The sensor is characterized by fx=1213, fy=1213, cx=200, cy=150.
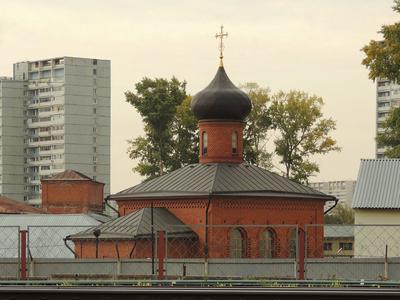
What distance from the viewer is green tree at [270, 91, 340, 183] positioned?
218 feet

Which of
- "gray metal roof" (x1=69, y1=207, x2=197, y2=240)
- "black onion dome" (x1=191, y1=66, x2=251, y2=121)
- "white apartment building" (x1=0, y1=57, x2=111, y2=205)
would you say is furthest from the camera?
"white apartment building" (x1=0, y1=57, x2=111, y2=205)

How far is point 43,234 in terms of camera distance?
5394 centimetres

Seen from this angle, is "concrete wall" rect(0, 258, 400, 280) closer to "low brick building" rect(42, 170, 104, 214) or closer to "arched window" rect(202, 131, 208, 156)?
"arched window" rect(202, 131, 208, 156)

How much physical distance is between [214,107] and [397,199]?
1065 centimetres

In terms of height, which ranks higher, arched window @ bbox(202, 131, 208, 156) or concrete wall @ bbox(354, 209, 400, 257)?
arched window @ bbox(202, 131, 208, 156)

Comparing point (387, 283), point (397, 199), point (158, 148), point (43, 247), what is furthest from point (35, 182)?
point (387, 283)

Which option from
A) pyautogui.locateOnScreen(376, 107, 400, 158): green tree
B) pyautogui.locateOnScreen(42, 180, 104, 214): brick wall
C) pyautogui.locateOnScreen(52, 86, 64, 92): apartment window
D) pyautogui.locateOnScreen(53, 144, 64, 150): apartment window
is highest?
pyautogui.locateOnScreen(52, 86, 64, 92): apartment window

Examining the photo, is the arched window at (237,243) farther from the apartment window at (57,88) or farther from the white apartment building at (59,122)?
the apartment window at (57,88)

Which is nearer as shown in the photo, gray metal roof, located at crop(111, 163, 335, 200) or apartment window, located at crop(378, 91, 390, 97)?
gray metal roof, located at crop(111, 163, 335, 200)

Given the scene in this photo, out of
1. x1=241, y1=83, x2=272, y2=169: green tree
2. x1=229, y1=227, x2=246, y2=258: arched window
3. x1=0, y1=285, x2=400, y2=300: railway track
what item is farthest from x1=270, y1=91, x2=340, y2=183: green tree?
x1=0, y1=285, x2=400, y2=300: railway track

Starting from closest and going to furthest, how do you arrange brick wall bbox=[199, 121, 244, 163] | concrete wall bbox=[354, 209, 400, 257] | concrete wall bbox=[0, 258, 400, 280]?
concrete wall bbox=[0, 258, 400, 280] < concrete wall bbox=[354, 209, 400, 257] < brick wall bbox=[199, 121, 244, 163]

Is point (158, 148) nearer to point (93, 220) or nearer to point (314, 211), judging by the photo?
point (93, 220)

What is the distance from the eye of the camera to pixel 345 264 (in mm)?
32438

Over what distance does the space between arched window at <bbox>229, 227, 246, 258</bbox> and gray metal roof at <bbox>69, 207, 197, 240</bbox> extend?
1.46 meters
